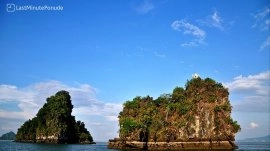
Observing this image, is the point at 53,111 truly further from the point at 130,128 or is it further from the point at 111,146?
the point at 130,128

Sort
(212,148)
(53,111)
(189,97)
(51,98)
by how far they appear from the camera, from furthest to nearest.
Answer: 1. (51,98)
2. (53,111)
3. (189,97)
4. (212,148)

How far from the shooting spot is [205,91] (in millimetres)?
72625

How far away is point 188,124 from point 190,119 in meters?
1.15

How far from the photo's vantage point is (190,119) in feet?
228

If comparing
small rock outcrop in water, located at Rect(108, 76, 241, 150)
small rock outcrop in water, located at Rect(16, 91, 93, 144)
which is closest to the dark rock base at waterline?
small rock outcrop in water, located at Rect(108, 76, 241, 150)

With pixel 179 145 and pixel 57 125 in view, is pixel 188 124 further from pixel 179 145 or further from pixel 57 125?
pixel 57 125

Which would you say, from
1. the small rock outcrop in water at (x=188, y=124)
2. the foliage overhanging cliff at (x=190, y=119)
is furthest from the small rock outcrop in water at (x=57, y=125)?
the foliage overhanging cliff at (x=190, y=119)

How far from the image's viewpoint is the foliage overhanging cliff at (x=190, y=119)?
222ft

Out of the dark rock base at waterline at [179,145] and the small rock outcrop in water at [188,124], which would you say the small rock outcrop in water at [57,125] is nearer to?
the small rock outcrop in water at [188,124]

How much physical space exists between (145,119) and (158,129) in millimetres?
3282

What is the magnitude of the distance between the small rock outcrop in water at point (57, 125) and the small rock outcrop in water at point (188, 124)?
45.5m

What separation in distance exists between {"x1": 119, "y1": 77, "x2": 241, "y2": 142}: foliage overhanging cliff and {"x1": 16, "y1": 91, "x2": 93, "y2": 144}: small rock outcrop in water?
46.9 m

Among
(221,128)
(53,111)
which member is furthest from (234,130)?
(53,111)

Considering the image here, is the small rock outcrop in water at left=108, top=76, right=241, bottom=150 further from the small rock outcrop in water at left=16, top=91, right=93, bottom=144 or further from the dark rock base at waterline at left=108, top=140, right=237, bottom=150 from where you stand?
the small rock outcrop in water at left=16, top=91, right=93, bottom=144
